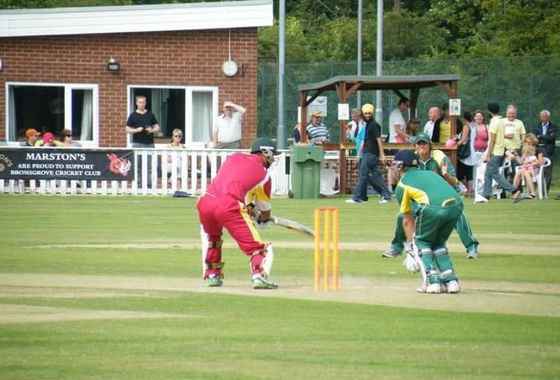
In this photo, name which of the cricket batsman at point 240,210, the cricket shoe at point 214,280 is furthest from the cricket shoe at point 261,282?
the cricket shoe at point 214,280

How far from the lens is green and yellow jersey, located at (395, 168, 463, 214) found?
48.4 feet

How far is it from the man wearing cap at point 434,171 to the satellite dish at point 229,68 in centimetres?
1774

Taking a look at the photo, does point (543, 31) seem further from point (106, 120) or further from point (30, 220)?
point (30, 220)

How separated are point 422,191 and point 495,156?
15.6m

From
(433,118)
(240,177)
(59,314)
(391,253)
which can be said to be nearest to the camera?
(59,314)

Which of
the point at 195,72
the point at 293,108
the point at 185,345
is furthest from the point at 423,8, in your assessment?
the point at 185,345

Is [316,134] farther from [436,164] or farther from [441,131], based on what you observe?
[436,164]

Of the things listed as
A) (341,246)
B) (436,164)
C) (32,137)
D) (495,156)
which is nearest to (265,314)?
(436,164)

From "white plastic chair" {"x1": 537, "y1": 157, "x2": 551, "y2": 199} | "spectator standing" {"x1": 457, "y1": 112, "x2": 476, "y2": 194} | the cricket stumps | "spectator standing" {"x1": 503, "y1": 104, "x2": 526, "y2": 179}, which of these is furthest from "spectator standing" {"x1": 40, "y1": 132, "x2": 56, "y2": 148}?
the cricket stumps

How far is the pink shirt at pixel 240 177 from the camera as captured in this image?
14953mm

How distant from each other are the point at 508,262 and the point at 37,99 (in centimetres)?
2050

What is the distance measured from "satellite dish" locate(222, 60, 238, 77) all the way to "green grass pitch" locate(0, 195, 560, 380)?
46.3ft

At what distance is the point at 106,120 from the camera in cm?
3662

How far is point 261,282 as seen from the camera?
49.5 ft
